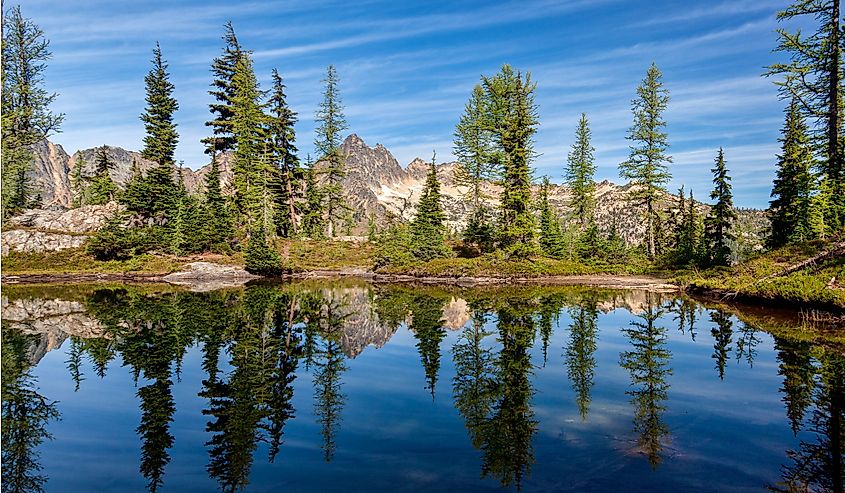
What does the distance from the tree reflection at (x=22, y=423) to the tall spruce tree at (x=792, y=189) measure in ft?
133

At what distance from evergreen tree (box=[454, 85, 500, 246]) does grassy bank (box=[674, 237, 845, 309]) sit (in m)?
22.3

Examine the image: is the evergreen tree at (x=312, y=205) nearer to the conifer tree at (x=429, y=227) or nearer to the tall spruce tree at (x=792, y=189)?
the conifer tree at (x=429, y=227)

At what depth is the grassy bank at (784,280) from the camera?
1867 centimetres

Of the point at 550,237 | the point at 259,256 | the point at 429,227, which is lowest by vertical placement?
the point at 259,256

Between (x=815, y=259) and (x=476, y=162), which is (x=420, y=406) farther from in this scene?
(x=476, y=162)

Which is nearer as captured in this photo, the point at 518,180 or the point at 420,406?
the point at 420,406

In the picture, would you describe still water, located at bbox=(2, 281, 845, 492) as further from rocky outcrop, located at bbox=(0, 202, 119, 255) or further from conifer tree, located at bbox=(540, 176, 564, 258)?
rocky outcrop, located at bbox=(0, 202, 119, 255)

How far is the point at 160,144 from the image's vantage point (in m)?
54.8

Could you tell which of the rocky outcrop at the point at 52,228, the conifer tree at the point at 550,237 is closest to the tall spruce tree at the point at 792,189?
the conifer tree at the point at 550,237

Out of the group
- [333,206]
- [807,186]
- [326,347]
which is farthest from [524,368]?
[333,206]

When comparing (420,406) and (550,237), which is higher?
(550,237)

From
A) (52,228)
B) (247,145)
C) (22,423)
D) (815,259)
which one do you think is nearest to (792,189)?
(815,259)

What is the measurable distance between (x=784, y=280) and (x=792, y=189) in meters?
19.8

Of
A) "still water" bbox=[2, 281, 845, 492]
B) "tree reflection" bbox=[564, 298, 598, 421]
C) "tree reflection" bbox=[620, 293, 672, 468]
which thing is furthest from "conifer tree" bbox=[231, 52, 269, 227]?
"tree reflection" bbox=[620, 293, 672, 468]
